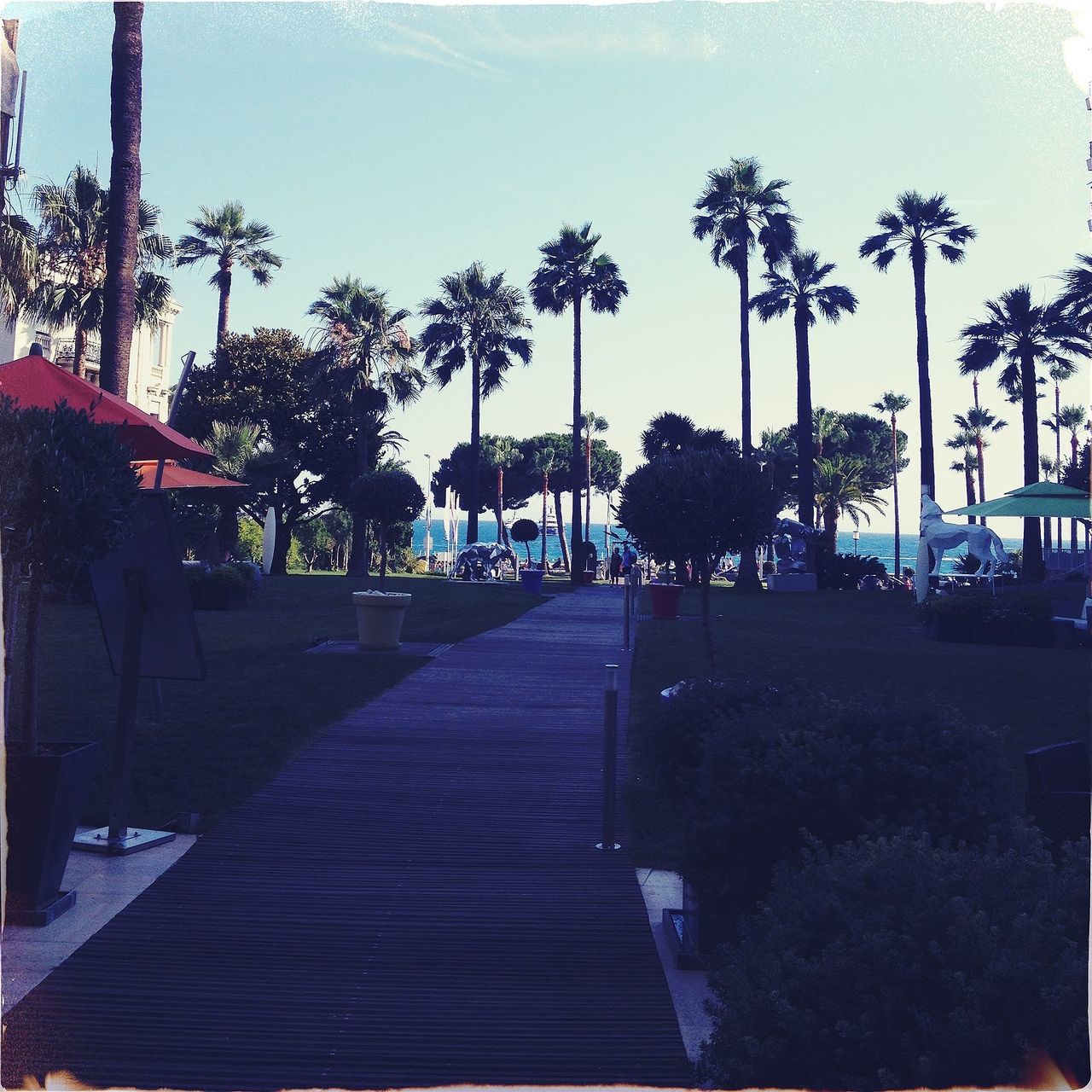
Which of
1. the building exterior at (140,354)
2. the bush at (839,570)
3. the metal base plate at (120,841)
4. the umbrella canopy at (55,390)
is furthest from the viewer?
the bush at (839,570)

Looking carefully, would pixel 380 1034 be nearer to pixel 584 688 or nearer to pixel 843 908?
pixel 843 908

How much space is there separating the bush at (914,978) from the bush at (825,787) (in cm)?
124

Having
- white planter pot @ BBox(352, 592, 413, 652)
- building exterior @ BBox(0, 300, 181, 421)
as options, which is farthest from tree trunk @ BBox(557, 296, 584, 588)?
white planter pot @ BBox(352, 592, 413, 652)

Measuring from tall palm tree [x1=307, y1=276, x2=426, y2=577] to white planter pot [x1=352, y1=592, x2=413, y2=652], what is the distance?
26309 mm

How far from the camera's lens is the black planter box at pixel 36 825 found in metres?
4.47

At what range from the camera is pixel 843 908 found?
2494mm

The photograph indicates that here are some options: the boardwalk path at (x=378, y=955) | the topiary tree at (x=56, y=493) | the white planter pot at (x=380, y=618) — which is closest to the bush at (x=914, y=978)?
the boardwalk path at (x=378, y=955)

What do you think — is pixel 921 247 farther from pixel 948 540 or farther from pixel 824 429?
pixel 824 429

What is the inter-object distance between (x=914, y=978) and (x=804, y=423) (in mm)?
38838

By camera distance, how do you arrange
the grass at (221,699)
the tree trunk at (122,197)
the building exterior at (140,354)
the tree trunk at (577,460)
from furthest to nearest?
the tree trunk at (577,460), the building exterior at (140,354), the tree trunk at (122,197), the grass at (221,699)

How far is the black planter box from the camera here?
4473 mm

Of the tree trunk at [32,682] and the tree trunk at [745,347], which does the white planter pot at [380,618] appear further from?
the tree trunk at [745,347]

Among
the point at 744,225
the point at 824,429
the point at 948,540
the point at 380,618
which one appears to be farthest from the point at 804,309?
the point at 824,429

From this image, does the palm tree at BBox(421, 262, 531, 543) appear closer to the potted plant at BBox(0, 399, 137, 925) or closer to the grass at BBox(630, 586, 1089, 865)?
the grass at BBox(630, 586, 1089, 865)
